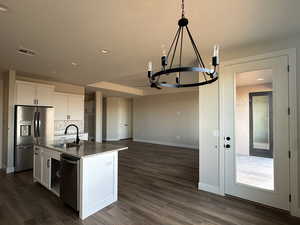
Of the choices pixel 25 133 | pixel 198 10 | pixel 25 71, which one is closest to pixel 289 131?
pixel 198 10

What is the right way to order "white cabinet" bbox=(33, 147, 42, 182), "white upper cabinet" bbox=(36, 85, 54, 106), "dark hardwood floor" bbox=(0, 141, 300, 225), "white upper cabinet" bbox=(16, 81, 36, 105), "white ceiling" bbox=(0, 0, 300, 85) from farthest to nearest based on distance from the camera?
"white upper cabinet" bbox=(36, 85, 54, 106) < "white upper cabinet" bbox=(16, 81, 36, 105) < "white cabinet" bbox=(33, 147, 42, 182) < "dark hardwood floor" bbox=(0, 141, 300, 225) < "white ceiling" bbox=(0, 0, 300, 85)

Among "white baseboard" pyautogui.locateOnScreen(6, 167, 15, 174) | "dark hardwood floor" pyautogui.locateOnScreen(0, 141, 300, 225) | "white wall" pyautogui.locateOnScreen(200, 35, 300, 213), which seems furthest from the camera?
"white baseboard" pyautogui.locateOnScreen(6, 167, 15, 174)

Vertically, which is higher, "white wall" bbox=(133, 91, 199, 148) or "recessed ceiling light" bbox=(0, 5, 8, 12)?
"recessed ceiling light" bbox=(0, 5, 8, 12)

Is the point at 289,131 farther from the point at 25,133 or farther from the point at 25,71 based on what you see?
the point at 25,71

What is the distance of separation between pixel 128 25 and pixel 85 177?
223 centimetres

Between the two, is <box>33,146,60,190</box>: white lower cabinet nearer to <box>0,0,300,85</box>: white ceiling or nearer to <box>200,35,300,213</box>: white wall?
<box>0,0,300,85</box>: white ceiling

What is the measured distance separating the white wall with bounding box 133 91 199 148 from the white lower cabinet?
5.93 metres

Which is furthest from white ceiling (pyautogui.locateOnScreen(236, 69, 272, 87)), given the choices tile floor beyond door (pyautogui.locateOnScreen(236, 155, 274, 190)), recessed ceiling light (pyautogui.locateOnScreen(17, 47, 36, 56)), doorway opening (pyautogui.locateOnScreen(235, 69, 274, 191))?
recessed ceiling light (pyautogui.locateOnScreen(17, 47, 36, 56))

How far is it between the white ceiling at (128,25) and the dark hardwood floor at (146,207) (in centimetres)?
272

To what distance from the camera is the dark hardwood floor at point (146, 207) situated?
85.4 inches

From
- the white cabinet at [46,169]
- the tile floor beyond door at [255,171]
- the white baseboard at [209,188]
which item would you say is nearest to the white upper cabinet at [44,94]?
the white cabinet at [46,169]

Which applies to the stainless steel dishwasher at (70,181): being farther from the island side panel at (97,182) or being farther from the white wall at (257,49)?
the white wall at (257,49)

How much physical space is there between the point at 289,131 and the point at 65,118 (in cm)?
587

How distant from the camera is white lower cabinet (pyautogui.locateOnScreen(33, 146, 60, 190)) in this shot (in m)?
2.84
